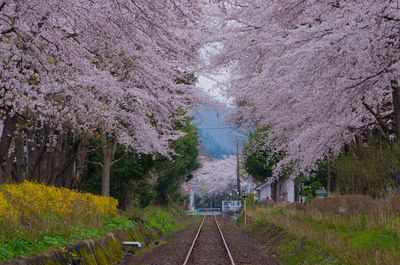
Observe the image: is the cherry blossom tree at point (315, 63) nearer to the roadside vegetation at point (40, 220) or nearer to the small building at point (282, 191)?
the roadside vegetation at point (40, 220)

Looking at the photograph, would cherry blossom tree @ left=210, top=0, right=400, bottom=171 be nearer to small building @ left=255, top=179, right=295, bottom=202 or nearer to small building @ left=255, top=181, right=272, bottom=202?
small building @ left=255, top=179, right=295, bottom=202

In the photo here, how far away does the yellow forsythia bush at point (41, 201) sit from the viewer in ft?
31.0

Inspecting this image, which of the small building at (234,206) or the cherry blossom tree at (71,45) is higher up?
the cherry blossom tree at (71,45)

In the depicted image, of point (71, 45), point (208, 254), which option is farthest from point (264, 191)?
point (71, 45)

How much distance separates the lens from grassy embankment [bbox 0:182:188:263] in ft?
27.0

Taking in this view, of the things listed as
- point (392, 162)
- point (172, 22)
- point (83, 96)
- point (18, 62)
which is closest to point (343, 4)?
point (172, 22)

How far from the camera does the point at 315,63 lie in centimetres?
1082

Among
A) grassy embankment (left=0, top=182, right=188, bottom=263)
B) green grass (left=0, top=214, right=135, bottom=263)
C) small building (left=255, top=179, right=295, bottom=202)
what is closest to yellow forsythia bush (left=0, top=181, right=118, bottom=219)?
grassy embankment (left=0, top=182, right=188, bottom=263)

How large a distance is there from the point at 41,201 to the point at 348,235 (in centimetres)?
805

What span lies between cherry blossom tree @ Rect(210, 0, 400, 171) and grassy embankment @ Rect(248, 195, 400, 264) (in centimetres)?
246

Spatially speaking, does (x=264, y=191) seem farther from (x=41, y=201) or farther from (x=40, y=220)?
(x=40, y=220)

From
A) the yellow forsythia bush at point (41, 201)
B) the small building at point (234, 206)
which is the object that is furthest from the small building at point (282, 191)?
the yellow forsythia bush at point (41, 201)

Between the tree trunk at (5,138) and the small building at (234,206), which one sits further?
the small building at (234,206)

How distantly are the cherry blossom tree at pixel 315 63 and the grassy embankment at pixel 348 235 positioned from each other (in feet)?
8.08
